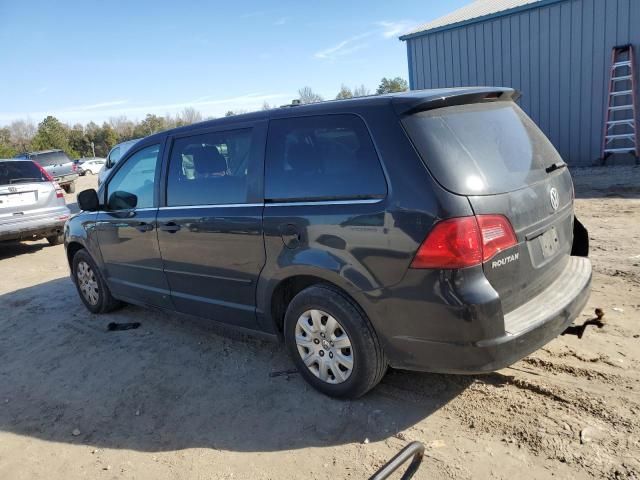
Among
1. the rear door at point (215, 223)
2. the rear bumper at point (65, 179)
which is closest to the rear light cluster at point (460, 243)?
the rear door at point (215, 223)

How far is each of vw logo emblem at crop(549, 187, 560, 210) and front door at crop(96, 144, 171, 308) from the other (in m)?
2.93

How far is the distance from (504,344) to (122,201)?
3.53 metres

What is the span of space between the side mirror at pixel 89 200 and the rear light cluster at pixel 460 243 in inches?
140

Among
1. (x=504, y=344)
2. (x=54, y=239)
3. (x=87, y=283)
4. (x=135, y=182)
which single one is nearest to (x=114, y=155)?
(x=54, y=239)

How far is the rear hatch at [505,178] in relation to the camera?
2.68m

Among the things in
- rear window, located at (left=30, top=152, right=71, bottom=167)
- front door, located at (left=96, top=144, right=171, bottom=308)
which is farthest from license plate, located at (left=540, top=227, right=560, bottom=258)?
rear window, located at (left=30, top=152, right=71, bottom=167)

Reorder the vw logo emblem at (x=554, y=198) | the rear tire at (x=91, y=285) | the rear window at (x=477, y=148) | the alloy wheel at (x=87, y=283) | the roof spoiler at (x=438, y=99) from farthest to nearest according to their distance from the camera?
the alloy wheel at (x=87, y=283) < the rear tire at (x=91, y=285) < the vw logo emblem at (x=554, y=198) < the roof spoiler at (x=438, y=99) < the rear window at (x=477, y=148)

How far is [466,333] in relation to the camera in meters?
2.63

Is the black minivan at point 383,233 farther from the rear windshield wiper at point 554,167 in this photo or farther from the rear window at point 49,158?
the rear window at point 49,158

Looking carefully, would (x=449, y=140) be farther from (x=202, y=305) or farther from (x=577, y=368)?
(x=202, y=305)

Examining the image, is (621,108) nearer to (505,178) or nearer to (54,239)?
(505,178)

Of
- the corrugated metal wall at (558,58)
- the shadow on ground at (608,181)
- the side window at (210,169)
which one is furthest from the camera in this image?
the corrugated metal wall at (558,58)

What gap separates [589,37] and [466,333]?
39.5ft

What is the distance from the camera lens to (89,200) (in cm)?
500
